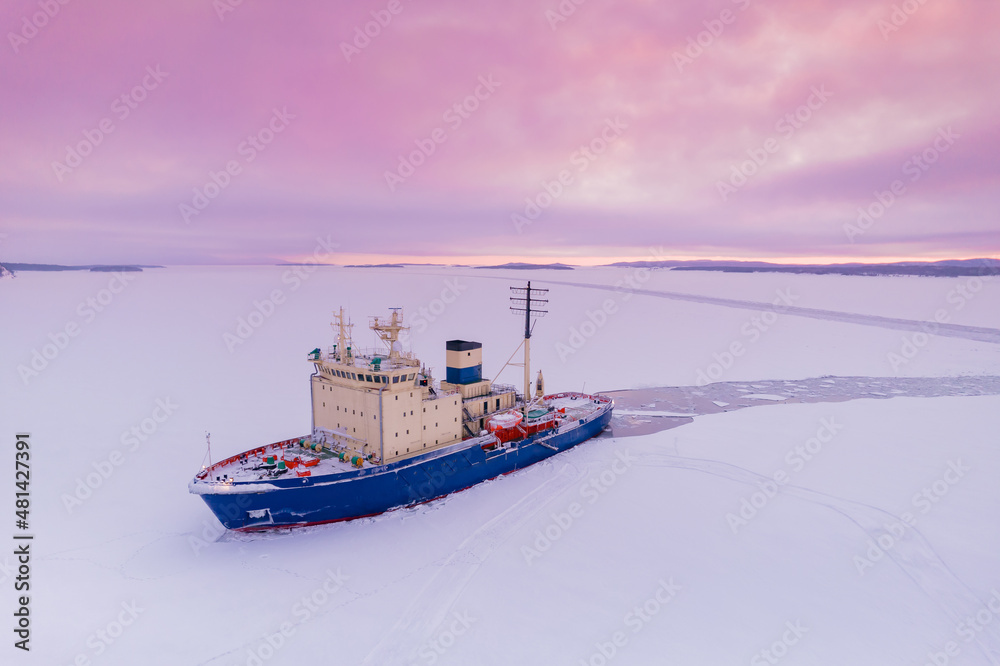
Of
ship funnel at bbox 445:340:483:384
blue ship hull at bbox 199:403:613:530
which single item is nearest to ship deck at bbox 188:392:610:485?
blue ship hull at bbox 199:403:613:530

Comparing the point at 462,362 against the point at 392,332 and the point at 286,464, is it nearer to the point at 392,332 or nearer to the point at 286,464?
the point at 392,332

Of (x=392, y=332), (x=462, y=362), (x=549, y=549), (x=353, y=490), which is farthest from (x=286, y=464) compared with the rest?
(x=549, y=549)

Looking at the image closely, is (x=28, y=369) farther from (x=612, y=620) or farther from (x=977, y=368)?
(x=977, y=368)

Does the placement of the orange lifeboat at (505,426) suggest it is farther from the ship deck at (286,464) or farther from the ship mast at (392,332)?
the ship mast at (392,332)

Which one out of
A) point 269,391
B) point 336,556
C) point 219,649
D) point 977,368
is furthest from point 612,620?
point 977,368

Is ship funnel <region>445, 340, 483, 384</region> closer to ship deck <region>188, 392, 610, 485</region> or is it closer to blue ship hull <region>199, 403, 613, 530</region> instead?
ship deck <region>188, 392, 610, 485</region>

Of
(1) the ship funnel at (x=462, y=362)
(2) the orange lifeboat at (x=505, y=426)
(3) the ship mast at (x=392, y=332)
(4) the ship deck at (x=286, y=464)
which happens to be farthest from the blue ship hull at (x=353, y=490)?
(3) the ship mast at (x=392, y=332)
